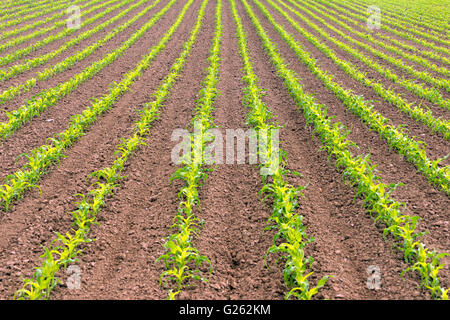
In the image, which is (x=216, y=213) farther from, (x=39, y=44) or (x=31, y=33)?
(x=31, y=33)

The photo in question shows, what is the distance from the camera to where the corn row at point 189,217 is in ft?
12.5

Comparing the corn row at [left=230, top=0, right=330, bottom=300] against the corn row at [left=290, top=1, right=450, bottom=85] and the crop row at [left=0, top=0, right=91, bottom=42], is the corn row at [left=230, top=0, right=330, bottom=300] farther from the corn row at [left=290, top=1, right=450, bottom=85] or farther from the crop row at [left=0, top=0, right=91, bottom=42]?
the crop row at [left=0, top=0, right=91, bottom=42]

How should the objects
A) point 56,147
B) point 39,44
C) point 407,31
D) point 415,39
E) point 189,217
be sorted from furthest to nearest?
1. point 407,31
2. point 415,39
3. point 39,44
4. point 56,147
5. point 189,217

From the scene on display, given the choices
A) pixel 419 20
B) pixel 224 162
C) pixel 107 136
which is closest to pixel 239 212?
pixel 224 162

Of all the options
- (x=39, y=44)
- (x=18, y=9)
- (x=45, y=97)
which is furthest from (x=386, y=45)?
(x=18, y=9)

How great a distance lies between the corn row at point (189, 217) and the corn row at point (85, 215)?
39.6 inches

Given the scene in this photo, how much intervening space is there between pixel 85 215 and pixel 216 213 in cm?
181

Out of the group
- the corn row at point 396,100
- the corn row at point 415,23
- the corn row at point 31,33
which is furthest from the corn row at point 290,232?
the corn row at point 415,23

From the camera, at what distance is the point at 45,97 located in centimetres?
835

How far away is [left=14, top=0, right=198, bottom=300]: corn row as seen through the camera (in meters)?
3.54

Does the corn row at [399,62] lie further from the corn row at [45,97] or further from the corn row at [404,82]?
the corn row at [45,97]

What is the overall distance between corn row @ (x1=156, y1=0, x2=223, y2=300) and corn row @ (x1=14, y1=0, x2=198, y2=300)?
1.01 m

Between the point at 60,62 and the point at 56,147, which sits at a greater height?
the point at 60,62

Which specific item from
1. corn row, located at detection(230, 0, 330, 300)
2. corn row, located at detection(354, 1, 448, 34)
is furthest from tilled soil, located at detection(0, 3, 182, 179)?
corn row, located at detection(354, 1, 448, 34)
